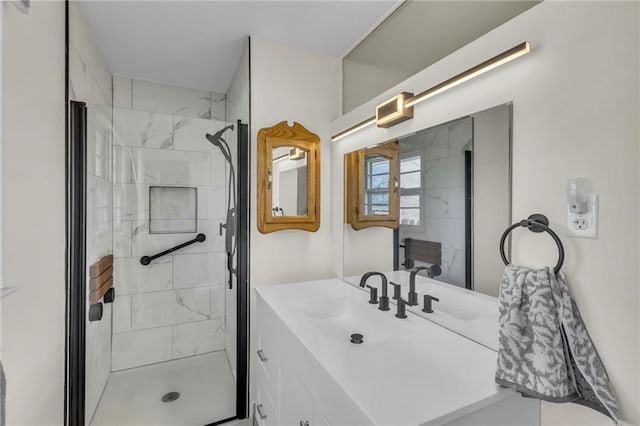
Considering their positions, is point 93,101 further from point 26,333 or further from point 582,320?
point 582,320

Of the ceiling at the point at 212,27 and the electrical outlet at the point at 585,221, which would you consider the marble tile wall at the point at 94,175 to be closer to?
the ceiling at the point at 212,27

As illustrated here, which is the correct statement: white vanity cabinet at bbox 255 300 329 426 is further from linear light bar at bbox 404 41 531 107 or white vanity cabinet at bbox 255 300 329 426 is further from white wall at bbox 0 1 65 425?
linear light bar at bbox 404 41 531 107

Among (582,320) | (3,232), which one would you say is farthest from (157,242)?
(582,320)

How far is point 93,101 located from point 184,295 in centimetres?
139

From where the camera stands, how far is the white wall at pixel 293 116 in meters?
1.90

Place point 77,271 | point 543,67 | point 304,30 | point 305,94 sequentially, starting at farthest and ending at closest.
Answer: point 305,94, point 304,30, point 77,271, point 543,67

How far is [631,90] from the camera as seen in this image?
714 mm

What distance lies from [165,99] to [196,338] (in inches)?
79.5

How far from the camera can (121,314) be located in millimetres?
2029

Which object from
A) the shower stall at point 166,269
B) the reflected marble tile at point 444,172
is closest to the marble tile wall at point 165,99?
the shower stall at point 166,269

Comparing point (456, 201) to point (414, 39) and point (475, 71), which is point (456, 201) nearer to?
point (475, 71)

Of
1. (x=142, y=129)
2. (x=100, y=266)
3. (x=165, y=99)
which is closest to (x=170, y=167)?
(x=142, y=129)

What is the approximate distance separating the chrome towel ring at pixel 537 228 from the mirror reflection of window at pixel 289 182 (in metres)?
1.24

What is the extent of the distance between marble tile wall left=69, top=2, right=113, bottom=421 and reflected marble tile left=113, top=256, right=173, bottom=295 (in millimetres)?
154
